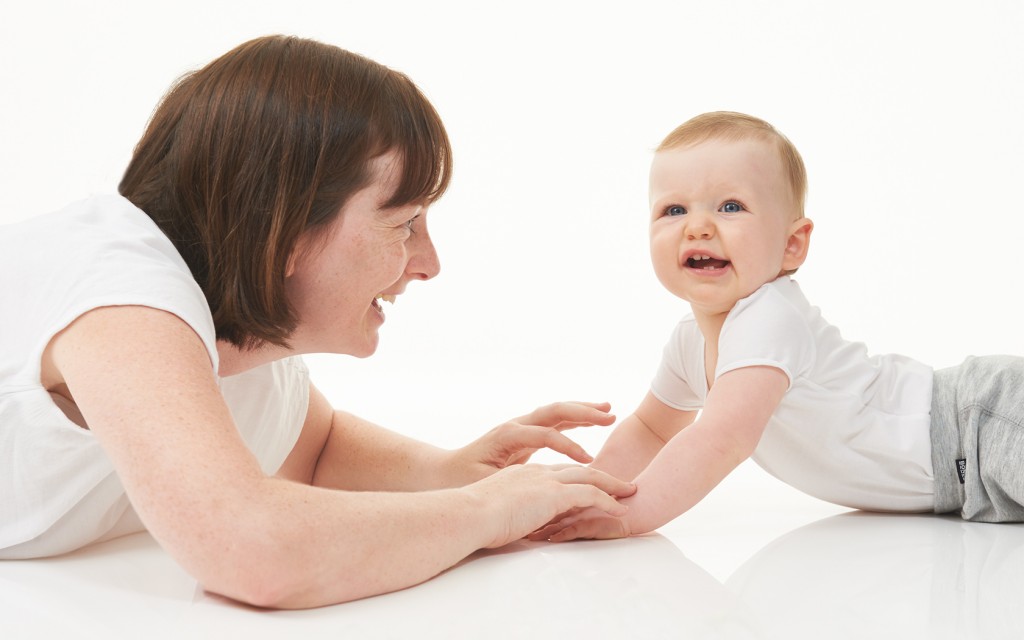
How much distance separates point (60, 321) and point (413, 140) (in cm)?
62

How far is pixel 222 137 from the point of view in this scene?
153 cm

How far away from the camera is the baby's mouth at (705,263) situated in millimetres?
1964

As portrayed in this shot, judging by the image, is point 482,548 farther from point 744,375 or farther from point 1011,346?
point 1011,346

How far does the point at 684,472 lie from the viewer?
1.72m

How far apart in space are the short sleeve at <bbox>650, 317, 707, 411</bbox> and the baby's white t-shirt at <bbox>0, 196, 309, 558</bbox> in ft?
3.55

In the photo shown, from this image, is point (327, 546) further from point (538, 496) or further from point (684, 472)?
point (684, 472)

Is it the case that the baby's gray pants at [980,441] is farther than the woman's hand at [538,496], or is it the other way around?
the baby's gray pants at [980,441]

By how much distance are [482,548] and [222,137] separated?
Answer: 0.74m

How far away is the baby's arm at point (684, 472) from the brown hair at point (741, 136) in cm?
50

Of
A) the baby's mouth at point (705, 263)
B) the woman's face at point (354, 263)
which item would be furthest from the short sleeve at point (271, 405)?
the baby's mouth at point (705, 263)

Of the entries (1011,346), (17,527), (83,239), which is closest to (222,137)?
(83,239)

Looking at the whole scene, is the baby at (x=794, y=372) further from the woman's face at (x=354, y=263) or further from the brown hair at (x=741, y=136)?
the woman's face at (x=354, y=263)

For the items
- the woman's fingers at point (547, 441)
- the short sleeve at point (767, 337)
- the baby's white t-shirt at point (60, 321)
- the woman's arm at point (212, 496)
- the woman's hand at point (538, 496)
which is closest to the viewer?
the woman's arm at point (212, 496)

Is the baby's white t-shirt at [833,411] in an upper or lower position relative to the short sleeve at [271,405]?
upper
